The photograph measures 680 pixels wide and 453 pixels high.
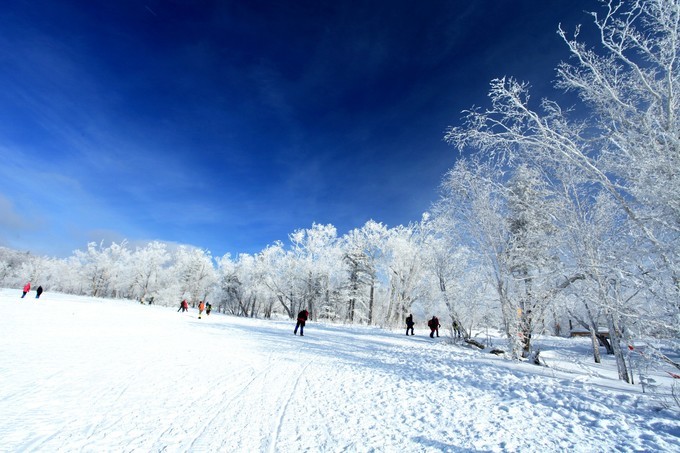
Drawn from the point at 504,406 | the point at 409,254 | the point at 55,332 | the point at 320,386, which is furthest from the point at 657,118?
the point at 409,254

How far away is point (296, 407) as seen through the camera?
5711 mm

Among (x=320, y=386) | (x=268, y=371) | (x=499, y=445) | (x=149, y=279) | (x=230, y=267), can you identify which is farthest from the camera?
(x=149, y=279)

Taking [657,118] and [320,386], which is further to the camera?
[320,386]

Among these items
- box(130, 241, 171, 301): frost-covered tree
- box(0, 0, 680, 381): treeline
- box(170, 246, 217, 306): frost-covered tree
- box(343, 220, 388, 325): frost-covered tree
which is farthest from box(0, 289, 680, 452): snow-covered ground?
box(130, 241, 171, 301): frost-covered tree

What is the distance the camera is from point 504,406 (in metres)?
5.72

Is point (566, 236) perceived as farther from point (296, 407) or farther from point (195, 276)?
point (195, 276)

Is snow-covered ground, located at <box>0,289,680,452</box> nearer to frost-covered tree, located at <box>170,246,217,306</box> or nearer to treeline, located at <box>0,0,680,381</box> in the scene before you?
treeline, located at <box>0,0,680,381</box>

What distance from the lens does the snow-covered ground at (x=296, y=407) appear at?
4.15m

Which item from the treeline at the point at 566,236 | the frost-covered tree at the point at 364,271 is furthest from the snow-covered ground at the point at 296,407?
the frost-covered tree at the point at 364,271

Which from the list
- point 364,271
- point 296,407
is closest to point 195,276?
point 364,271

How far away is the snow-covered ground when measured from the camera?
4.15 metres

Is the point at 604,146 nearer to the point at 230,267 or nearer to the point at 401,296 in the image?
the point at 401,296

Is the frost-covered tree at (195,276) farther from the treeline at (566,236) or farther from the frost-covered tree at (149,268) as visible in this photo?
the treeline at (566,236)

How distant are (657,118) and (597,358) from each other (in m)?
16.6
